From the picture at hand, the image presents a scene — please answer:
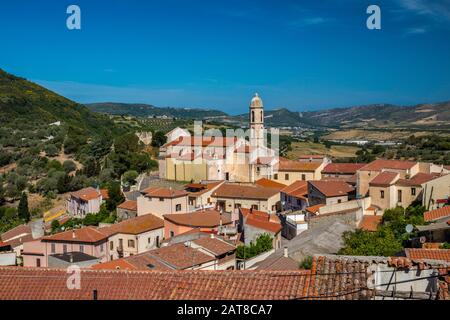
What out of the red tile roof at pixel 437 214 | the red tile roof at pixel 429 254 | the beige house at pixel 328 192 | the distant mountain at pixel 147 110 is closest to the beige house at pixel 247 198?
the beige house at pixel 328 192

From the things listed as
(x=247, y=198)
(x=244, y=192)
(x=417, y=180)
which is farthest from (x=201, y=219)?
(x=417, y=180)

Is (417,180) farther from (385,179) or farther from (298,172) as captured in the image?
(298,172)

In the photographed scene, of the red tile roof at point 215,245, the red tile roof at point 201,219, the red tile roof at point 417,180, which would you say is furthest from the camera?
the red tile roof at point 201,219

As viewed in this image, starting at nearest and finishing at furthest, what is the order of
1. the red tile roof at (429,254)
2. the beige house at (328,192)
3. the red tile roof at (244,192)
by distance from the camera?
the red tile roof at (429,254) < the beige house at (328,192) < the red tile roof at (244,192)

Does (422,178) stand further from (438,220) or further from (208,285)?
(208,285)

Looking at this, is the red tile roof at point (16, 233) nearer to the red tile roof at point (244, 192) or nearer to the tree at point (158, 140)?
the red tile roof at point (244, 192)

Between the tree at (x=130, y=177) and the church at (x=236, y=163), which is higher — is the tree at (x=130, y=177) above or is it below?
below
